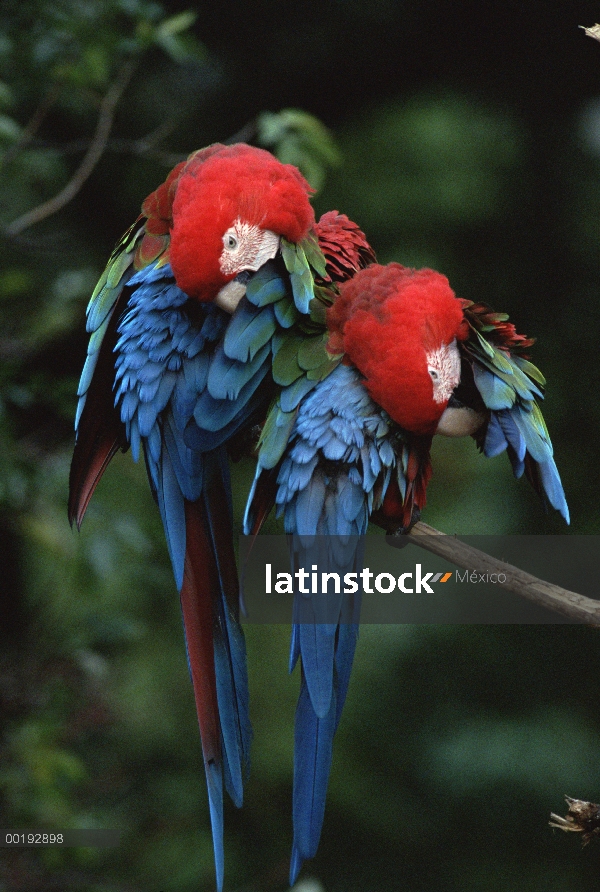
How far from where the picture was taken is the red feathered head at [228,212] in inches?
28.9

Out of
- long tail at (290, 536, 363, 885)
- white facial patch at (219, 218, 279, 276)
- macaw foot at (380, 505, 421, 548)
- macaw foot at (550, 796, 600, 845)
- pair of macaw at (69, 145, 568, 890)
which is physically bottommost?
macaw foot at (550, 796, 600, 845)

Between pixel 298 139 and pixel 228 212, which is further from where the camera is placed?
pixel 298 139

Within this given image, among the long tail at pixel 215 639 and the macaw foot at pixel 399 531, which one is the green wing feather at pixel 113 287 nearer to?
the long tail at pixel 215 639

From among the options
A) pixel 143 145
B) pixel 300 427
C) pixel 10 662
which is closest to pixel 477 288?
pixel 143 145

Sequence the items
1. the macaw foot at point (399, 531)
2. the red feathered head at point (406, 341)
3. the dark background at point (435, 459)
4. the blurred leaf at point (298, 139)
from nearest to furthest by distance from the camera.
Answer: the red feathered head at point (406, 341)
the macaw foot at point (399, 531)
the blurred leaf at point (298, 139)
the dark background at point (435, 459)

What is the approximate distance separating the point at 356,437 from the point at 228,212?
0.68ft

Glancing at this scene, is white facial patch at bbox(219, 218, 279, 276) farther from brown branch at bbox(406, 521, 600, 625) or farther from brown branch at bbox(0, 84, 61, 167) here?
brown branch at bbox(0, 84, 61, 167)

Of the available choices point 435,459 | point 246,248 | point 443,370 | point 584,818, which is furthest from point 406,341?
point 435,459

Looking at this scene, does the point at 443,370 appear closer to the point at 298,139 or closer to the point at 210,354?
the point at 210,354

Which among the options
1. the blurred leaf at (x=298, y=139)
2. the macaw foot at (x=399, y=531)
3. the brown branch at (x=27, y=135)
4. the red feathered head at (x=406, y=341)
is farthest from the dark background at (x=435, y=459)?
the red feathered head at (x=406, y=341)

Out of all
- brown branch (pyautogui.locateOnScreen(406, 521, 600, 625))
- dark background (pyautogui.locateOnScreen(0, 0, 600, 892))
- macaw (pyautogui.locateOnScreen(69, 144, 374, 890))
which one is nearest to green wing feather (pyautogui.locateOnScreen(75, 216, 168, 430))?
macaw (pyautogui.locateOnScreen(69, 144, 374, 890))

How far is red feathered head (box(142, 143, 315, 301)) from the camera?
0.73 metres

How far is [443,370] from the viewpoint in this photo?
74 cm

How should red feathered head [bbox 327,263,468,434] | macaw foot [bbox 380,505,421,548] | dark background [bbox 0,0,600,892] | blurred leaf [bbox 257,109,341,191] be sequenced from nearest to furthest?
red feathered head [bbox 327,263,468,434], macaw foot [bbox 380,505,421,548], blurred leaf [bbox 257,109,341,191], dark background [bbox 0,0,600,892]
